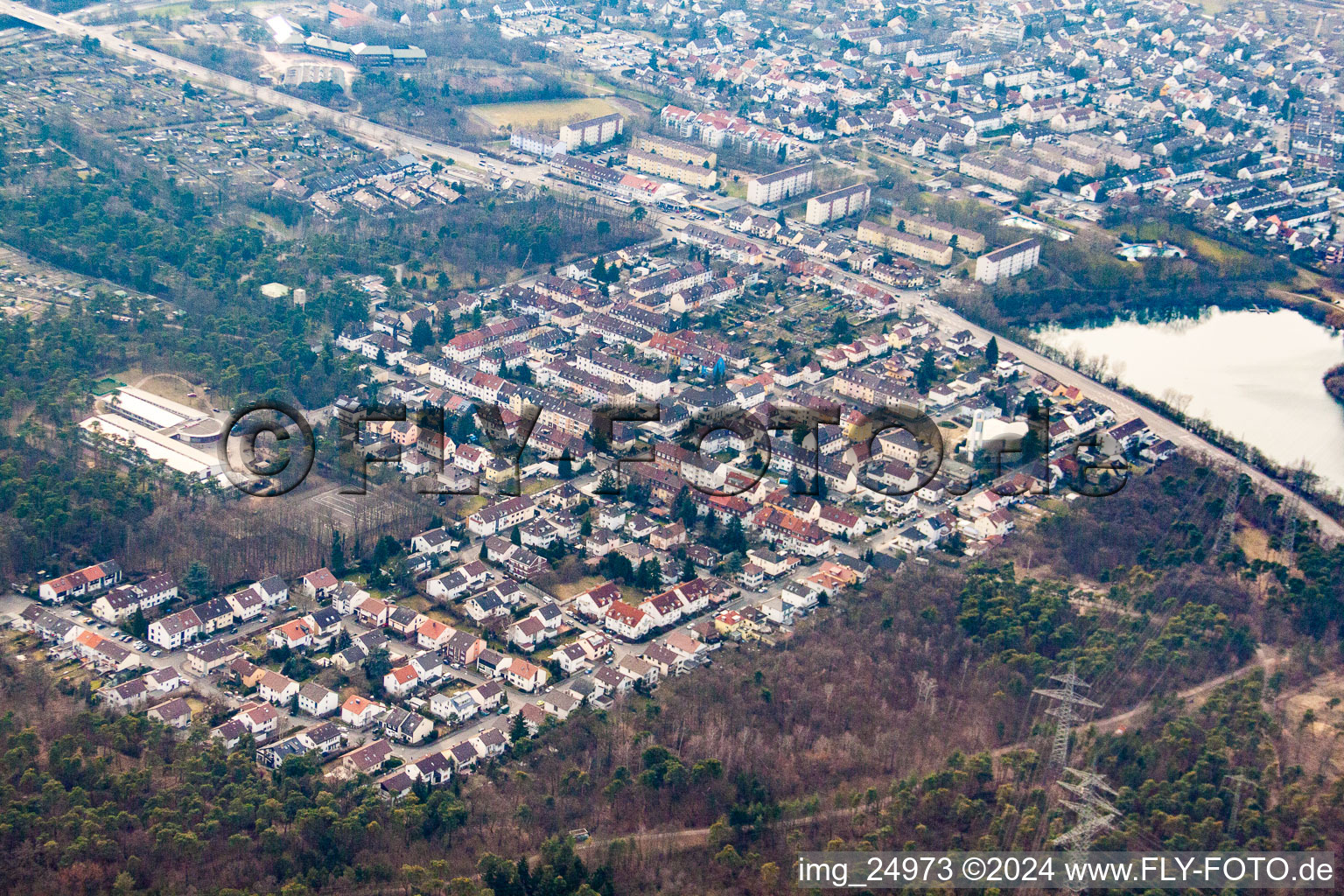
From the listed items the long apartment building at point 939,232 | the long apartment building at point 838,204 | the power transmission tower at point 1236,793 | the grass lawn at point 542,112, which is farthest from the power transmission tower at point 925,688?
the grass lawn at point 542,112

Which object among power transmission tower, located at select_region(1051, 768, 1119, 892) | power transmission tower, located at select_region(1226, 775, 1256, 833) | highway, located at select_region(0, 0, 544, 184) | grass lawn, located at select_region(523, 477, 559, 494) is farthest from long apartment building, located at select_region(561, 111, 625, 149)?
power transmission tower, located at select_region(1226, 775, 1256, 833)

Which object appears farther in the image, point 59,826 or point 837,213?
point 837,213

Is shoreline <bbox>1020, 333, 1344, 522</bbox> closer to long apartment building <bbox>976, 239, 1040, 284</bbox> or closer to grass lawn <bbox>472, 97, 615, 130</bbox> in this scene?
long apartment building <bbox>976, 239, 1040, 284</bbox>

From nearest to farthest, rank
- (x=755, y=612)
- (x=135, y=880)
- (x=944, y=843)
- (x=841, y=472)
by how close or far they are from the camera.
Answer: (x=135, y=880), (x=944, y=843), (x=755, y=612), (x=841, y=472)

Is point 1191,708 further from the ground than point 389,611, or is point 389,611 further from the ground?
point 1191,708

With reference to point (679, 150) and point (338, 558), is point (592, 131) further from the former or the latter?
point (338, 558)

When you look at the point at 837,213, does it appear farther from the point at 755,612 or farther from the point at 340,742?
the point at 340,742

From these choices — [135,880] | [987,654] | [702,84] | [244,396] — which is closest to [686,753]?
[987,654]
